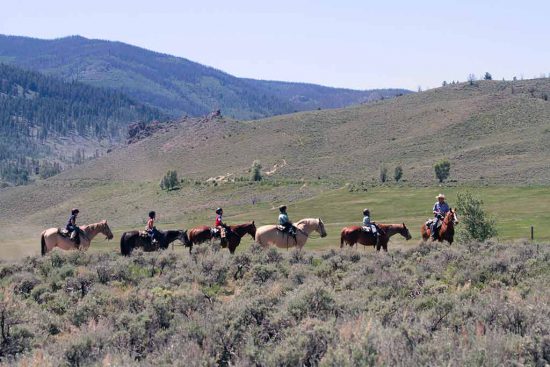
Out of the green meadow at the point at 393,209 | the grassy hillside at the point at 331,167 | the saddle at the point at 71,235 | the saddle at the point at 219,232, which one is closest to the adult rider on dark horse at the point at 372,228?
the saddle at the point at 219,232

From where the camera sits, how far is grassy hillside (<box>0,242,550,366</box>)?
7598mm

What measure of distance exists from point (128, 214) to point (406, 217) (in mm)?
50898

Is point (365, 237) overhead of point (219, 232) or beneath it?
beneath

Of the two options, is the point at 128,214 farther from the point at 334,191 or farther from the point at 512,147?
the point at 512,147

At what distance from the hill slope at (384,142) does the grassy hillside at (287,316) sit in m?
71.7

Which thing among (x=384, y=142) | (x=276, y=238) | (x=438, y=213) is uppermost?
(x=384, y=142)

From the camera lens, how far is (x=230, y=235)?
2455cm

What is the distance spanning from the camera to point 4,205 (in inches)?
4744

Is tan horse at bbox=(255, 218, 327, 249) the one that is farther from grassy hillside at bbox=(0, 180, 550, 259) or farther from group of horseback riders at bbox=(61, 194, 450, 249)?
grassy hillside at bbox=(0, 180, 550, 259)

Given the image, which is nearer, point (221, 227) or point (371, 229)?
point (371, 229)

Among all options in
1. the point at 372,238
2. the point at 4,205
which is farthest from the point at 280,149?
the point at 372,238

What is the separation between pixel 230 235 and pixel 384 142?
99495 millimetres

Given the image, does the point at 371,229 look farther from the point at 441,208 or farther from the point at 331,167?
the point at 331,167

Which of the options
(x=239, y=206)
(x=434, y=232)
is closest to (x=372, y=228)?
(x=434, y=232)
